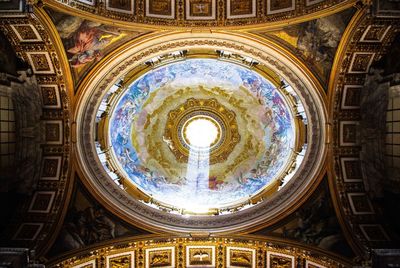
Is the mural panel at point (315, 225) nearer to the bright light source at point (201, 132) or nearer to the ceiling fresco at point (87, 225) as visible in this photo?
the ceiling fresco at point (87, 225)

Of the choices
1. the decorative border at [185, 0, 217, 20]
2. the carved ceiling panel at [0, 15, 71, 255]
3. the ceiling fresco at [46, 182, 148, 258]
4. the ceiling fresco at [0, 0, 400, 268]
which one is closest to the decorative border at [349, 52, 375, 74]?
the ceiling fresco at [0, 0, 400, 268]

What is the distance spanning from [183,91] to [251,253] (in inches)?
284

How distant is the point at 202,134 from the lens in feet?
66.6

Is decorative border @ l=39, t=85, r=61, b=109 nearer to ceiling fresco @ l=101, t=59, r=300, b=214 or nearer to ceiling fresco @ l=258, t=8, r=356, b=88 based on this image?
ceiling fresco @ l=101, t=59, r=300, b=214

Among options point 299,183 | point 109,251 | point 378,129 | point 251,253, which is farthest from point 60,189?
point 378,129

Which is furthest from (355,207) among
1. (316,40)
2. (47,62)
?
(47,62)

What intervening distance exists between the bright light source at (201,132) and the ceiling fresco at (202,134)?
66 millimetres

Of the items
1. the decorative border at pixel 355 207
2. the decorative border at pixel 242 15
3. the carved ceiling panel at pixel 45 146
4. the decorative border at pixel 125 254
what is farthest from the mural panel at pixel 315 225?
the carved ceiling panel at pixel 45 146

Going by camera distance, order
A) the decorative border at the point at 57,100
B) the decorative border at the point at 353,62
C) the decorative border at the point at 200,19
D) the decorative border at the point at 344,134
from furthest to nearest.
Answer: the decorative border at the point at 344,134 < the decorative border at the point at 57,100 < the decorative border at the point at 353,62 < the decorative border at the point at 200,19

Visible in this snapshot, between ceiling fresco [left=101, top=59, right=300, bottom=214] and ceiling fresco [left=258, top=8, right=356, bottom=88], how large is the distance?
2276 millimetres

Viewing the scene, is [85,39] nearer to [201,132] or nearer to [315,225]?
[201,132]

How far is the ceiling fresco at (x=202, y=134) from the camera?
17344mm

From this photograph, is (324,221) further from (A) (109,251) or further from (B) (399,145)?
(A) (109,251)

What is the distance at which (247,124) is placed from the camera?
19578 millimetres
